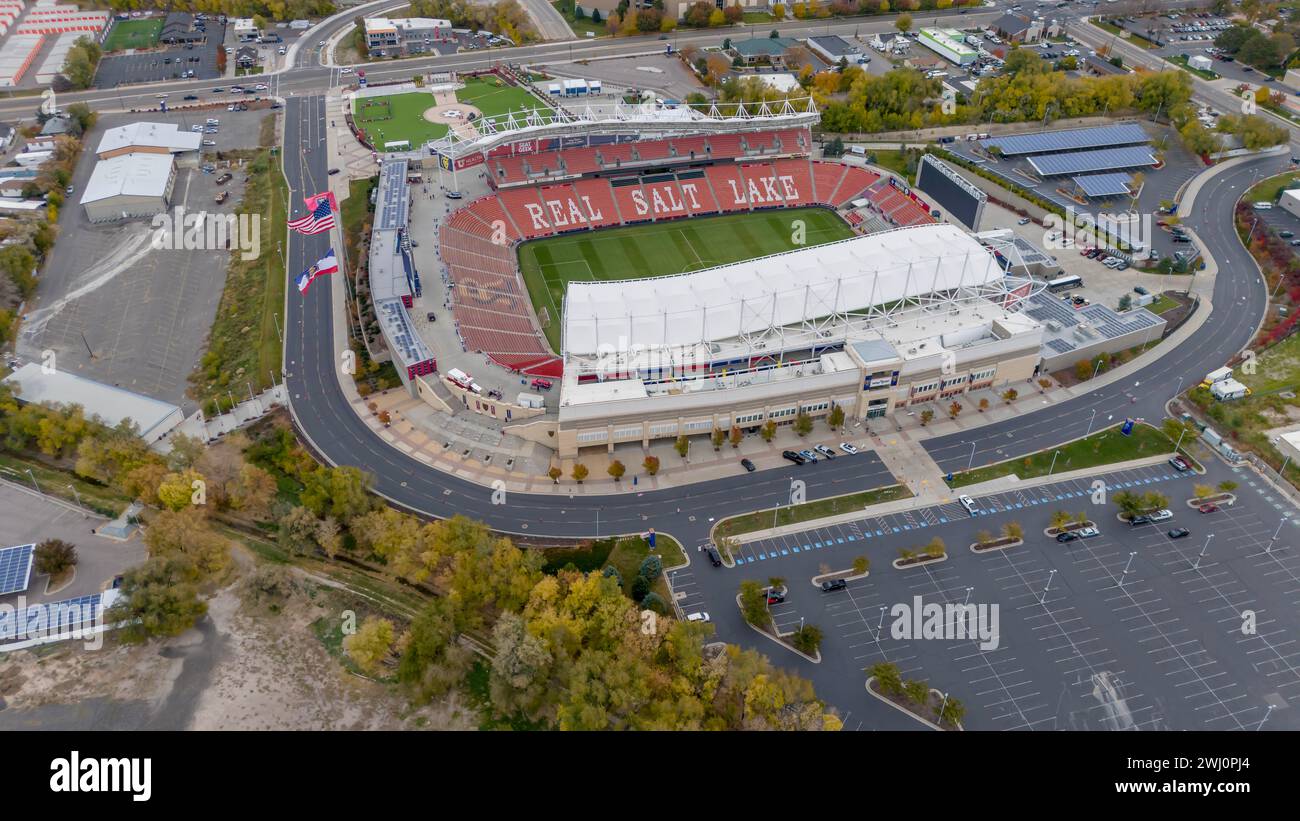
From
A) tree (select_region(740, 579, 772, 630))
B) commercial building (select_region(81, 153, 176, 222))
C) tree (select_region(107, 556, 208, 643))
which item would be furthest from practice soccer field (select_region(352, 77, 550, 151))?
tree (select_region(740, 579, 772, 630))

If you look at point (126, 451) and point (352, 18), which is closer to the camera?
point (126, 451)

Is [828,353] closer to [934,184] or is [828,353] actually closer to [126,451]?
[934,184]

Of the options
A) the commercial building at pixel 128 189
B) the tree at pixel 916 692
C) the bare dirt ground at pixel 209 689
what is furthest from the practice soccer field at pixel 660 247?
the tree at pixel 916 692

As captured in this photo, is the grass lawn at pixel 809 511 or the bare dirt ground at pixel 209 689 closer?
the bare dirt ground at pixel 209 689

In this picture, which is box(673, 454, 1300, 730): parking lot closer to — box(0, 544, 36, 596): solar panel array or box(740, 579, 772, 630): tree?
box(740, 579, 772, 630): tree

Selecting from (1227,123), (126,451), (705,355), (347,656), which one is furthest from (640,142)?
(1227,123)

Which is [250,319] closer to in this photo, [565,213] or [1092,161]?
[565,213]

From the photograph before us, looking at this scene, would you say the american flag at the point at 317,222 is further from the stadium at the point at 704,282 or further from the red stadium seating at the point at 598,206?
the red stadium seating at the point at 598,206
